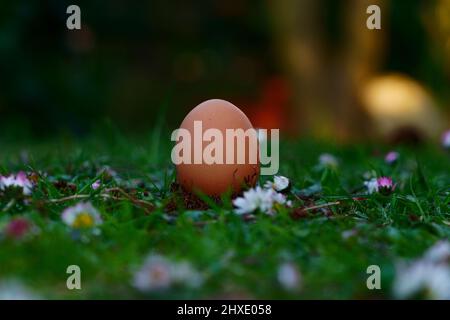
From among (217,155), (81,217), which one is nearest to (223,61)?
(217,155)

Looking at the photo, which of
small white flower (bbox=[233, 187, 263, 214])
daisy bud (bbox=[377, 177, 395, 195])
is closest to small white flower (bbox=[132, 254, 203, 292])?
small white flower (bbox=[233, 187, 263, 214])

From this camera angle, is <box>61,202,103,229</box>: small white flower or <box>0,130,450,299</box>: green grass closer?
<box>0,130,450,299</box>: green grass

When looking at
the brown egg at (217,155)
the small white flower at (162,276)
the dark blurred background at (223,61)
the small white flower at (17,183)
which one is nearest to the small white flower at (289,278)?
the small white flower at (162,276)

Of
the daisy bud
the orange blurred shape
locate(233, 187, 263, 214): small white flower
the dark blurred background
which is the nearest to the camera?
locate(233, 187, 263, 214): small white flower

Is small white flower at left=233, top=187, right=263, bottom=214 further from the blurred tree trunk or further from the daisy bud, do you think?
the blurred tree trunk

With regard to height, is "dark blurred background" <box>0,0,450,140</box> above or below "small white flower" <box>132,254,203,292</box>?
above

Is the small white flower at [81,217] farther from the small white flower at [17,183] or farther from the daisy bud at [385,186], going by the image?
the daisy bud at [385,186]
